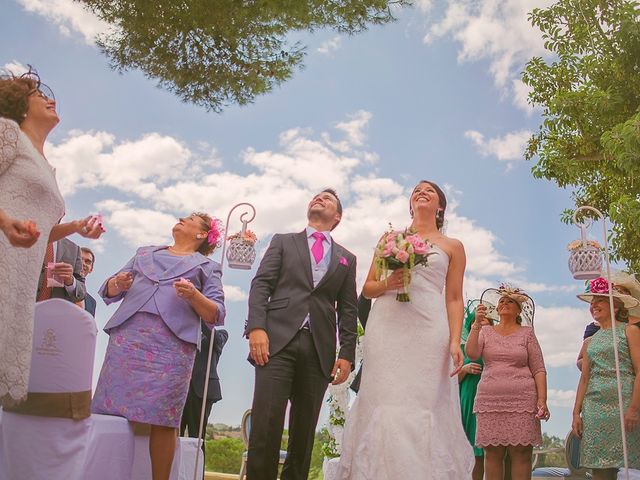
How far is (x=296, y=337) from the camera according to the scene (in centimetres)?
368

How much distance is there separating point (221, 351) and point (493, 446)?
2634 millimetres

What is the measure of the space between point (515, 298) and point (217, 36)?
541 centimetres

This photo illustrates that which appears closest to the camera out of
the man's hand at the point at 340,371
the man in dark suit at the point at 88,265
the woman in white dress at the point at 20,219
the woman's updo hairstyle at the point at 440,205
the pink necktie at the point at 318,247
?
the woman in white dress at the point at 20,219

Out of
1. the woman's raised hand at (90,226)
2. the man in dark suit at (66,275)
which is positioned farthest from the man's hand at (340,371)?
the man in dark suit at (66,275)

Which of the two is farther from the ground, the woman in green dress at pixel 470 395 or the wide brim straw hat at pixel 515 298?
the wide brim straw hat at pixel 515 298

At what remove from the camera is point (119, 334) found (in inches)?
150

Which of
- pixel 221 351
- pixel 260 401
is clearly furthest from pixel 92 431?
pixel 221 351

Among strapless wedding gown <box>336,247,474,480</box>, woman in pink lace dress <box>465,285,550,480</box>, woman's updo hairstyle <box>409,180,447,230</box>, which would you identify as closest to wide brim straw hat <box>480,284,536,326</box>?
woman in pink lace dress <box>465,285,550,480</box>

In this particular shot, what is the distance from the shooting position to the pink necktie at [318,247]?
4.01 m

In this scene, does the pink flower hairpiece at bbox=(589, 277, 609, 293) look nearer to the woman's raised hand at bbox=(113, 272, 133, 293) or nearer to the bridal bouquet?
the bridal bouquet

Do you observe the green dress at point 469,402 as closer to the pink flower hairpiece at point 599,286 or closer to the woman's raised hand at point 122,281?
the pink flower hairpiece at point 599,286

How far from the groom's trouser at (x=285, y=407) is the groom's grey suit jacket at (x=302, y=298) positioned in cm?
6

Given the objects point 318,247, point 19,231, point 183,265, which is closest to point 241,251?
point 183,265

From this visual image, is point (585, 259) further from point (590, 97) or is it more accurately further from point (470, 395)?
point (590, 97)
